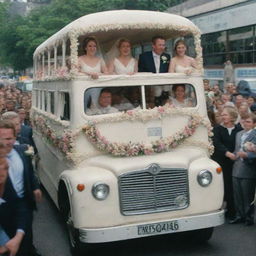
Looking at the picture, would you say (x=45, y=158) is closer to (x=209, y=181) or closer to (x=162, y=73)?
(x=162, y=73)

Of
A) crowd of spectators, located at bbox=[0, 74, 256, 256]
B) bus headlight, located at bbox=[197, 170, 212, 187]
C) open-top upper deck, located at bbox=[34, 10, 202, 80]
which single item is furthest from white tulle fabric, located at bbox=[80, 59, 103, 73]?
bus headlight, located at bbox=[197, 170, 212, 187]

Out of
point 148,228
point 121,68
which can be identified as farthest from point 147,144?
point 121,68

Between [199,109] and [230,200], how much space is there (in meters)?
1.69

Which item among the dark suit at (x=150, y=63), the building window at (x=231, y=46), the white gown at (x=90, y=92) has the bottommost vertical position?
the white gown at (x=90, y=92)

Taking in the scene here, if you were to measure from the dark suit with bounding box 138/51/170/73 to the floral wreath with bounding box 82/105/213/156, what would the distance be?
79 centimetres

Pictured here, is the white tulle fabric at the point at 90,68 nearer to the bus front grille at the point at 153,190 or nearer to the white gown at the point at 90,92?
the white gown at the point at 90,92

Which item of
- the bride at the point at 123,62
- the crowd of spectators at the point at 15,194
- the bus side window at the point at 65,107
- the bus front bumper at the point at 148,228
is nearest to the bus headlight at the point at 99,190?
the bus front bumper at the point at 148,228

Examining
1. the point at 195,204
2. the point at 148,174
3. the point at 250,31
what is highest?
the point at 250,31

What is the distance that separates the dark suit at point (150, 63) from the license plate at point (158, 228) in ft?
7.72

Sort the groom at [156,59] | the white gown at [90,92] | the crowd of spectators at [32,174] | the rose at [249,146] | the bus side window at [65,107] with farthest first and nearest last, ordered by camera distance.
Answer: the groom at [156,59] → the rose at [249,146] → the bus side window at [65,107] → the white gown at [90,92] → the crowd of spectators at [32,174]

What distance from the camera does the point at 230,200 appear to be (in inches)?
296

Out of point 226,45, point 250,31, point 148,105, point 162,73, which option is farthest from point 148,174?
point 226,45

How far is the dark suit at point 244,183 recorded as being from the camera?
705cm

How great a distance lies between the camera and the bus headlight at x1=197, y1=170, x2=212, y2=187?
5.85 m
